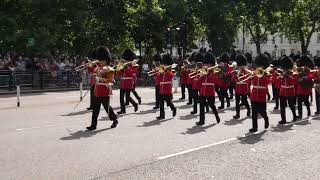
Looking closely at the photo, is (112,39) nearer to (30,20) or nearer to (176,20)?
(30,20)

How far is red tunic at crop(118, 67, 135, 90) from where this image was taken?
640 inches

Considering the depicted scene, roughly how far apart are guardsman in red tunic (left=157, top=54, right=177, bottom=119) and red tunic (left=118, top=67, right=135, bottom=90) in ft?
3.62

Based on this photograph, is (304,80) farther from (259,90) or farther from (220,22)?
(220,22)

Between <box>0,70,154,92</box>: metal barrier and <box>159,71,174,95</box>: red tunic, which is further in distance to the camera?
<box>0,70,154,92</box>: metal barrier

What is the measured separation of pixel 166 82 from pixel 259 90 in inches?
130

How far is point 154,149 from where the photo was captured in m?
9.79

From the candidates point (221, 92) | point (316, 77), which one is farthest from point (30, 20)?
point (316, 77)

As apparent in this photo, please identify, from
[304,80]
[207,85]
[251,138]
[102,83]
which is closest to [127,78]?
[207,85]

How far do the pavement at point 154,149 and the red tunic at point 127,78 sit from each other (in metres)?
1.36

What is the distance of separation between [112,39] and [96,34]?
143 cm

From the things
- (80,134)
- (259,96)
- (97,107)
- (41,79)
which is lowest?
(80,134)

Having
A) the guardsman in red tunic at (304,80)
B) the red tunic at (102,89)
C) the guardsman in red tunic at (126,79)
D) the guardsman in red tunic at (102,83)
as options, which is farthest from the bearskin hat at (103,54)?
the guardsman in red tunic at (304,80)

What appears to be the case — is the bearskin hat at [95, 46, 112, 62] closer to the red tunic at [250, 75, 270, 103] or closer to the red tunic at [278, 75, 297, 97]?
the red tunic at [250, 75, 270, 103]

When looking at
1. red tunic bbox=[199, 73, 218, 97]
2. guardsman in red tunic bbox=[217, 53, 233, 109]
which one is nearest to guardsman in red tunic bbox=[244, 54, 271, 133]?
red tunic bbox=[199, 73, 218, 97]
